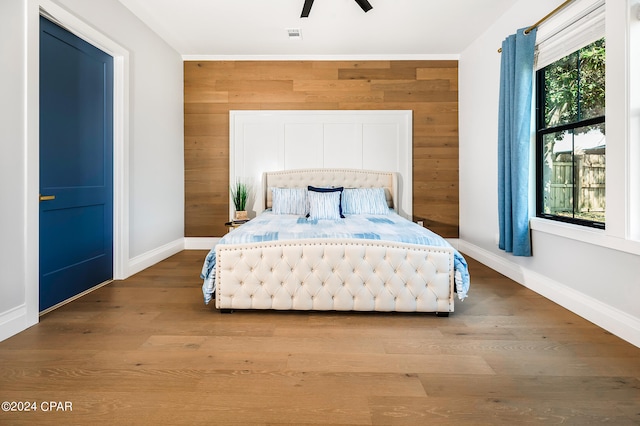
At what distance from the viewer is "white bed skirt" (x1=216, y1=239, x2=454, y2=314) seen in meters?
2.71

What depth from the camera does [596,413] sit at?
1539 millimetres

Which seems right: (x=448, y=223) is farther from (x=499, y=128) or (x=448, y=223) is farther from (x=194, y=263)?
(x=194, y=263)

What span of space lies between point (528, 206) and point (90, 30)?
407 cm

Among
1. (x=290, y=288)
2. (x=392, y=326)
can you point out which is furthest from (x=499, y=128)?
(x=290, y=288)

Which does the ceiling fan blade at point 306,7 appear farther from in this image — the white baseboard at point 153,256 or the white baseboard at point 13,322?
the white baseboard at point 13,322

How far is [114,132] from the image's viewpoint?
3.64 m

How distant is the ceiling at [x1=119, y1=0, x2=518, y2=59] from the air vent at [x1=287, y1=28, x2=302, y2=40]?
0.05 meters

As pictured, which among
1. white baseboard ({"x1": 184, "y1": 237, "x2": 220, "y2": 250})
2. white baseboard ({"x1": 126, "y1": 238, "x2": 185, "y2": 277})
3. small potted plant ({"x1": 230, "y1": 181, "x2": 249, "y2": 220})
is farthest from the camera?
white baseboard ({"x1": 184, "y1": 237, "x2": 220, "y2": 250})

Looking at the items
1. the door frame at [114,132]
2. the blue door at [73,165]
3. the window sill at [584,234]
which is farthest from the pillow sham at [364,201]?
the blue door at [73,165]

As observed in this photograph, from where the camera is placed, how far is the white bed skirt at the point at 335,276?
2.71 metres

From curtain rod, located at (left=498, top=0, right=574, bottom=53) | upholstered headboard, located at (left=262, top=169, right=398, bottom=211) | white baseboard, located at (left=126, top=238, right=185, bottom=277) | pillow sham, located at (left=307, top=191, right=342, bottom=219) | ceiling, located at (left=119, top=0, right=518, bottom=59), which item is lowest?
white baseboard, located at (left=126, top=238, right=185, bottom=277)

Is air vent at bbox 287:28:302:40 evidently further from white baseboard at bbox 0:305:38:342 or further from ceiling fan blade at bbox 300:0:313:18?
white baseboard at bbox 0:305:38:342

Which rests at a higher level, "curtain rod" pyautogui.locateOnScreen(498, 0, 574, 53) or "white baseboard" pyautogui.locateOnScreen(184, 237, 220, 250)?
"curtain rod" pyautogui.locateOnScreen(498, 0, 574, 53)

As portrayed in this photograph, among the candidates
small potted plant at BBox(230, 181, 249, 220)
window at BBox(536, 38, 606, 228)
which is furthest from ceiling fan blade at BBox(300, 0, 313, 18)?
small potted plant at BBox(230, 181, 249, 220)
